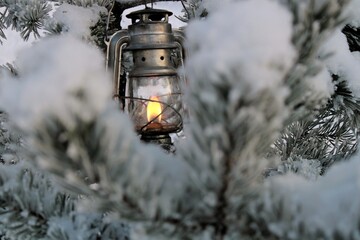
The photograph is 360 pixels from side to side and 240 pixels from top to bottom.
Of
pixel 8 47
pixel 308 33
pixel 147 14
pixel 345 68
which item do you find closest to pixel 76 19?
pixel 147 14

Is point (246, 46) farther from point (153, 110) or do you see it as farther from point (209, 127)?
point (153, 110)

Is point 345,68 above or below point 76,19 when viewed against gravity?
below

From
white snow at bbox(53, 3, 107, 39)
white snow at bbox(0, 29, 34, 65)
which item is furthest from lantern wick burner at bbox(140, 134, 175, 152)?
white snow at bbox(0, 29, 34, 65)

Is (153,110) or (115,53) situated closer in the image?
(115,53)

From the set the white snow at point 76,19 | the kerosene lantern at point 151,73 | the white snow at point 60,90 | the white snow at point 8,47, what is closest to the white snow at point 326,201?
the white snow at point 60,90

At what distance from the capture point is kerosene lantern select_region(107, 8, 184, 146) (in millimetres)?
909

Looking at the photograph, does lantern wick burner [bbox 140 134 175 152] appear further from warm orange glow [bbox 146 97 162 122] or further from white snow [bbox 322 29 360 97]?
white snow [bbox 322 29 360 97]

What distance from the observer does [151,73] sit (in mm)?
938

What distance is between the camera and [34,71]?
31 centimetres

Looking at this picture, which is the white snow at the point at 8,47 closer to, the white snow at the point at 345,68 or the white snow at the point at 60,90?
the white snow at the point at 345,68

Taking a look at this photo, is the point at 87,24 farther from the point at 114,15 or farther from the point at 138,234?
the point at 138,234

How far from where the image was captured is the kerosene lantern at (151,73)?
0.91 metres

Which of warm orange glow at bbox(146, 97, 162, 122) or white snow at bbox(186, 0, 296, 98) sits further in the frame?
warm orange glow at bbox(146, 97, 162, 122)

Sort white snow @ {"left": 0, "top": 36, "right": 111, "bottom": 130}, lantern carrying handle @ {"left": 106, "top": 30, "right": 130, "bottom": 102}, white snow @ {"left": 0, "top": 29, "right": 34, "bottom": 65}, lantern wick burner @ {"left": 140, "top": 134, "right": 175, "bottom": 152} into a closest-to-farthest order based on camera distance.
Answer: white snow @ {"left": 0, "top": 36, "right": 111, "bottom": 130}
lantern carrying handle @ {"left": 106, "top": 30, "right": 130, "bottom": 102}
lantern wick burner @ {"left": 140, "top": 134, "right": 175, "bottom": 152}
white snow @ {"left": 0, "top": 29, "right": 34, "bottom": 65}
